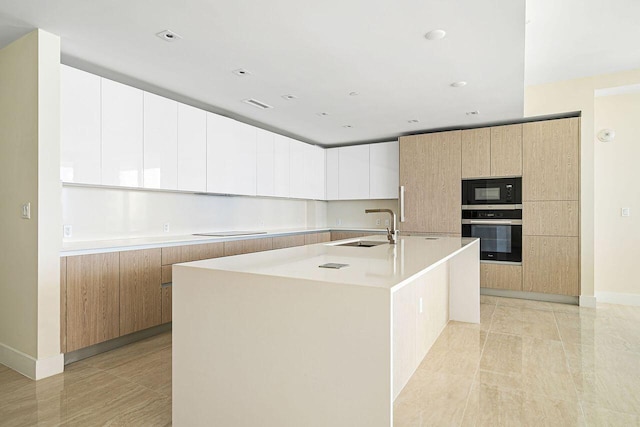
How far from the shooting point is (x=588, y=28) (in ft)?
10.5

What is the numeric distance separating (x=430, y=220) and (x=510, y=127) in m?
1.56

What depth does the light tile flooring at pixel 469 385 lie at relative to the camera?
199 cm

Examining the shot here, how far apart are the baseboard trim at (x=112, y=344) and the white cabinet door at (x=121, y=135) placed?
4.22 feet

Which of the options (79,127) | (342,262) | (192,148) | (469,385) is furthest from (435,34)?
(79,127)

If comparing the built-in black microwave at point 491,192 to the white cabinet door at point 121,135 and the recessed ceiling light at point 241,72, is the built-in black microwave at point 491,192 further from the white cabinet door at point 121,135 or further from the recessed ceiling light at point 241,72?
the white cabinet door at point 121,135

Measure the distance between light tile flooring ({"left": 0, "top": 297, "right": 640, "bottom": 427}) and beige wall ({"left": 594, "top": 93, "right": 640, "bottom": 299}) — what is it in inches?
54.1

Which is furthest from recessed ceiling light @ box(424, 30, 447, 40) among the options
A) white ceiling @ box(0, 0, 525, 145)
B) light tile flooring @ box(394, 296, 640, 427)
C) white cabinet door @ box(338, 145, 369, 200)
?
white cabinet door @ box(338, 145, 369, 200)

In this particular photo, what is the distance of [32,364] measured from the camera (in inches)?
96.5

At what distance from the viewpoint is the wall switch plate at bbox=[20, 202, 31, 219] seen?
2498 millimetres

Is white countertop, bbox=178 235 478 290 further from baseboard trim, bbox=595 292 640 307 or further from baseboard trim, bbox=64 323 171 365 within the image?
baseboard trim, bbox=595 292 640 307

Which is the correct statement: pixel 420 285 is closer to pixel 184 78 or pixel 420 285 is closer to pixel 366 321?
pixel 366 321

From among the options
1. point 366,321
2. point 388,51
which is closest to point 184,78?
point 388,51

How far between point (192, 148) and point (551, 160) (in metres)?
4.19

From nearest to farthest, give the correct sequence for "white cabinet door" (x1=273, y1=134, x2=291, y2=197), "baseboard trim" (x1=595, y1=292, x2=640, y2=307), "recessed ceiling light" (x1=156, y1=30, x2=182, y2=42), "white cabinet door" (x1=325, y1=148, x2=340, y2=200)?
1. "recessed ceiling light" (x1=156, y1=30, x2=182, y2=42)
2. "baseboard trim" (x1=595, y1=292, x2=640, y2=307)
3. "white cabinet door" (x1=273, y1=134, x2=291, y2=197)
4. "white cabinet door" (x1=325, y1=148, x2=340, y2=200)
